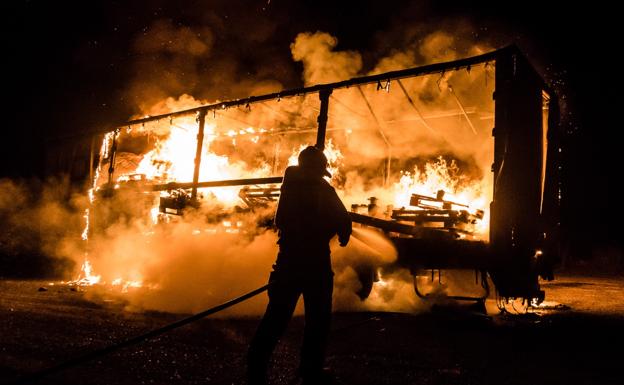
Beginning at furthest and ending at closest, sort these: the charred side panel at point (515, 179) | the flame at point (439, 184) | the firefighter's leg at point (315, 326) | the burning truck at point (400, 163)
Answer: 1. the flame at point (439, 184)
2. the burning truck at point (400, 163)
3. the charred side panel at point (515, 179)
4. the firefighter's leg at point (315, 326)

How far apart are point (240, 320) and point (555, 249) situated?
5.21 metres

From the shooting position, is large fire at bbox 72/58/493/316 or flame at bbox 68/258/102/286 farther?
flame at bbox 68/258/102/286

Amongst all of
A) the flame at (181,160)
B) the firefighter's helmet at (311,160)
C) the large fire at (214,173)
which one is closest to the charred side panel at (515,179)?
the firefighter's helmet at (311,160)

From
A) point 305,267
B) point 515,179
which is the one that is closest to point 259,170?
point 515,179

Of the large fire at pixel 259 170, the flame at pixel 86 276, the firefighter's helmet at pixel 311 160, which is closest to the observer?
the firefighter's helmet at pixel 311 160

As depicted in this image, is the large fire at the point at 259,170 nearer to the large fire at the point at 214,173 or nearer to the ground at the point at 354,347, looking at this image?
the large fire at the point at 214,173

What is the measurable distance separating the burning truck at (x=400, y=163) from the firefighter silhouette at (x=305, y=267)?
9.58 feet

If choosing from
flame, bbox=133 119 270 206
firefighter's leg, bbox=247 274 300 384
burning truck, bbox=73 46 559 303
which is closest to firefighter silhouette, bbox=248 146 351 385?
firefighter's leg, bbox=247 274 300 384

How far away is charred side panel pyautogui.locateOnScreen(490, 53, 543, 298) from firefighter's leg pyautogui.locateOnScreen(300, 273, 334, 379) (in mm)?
3147

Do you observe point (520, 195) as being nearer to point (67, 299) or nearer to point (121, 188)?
point (67, 299)

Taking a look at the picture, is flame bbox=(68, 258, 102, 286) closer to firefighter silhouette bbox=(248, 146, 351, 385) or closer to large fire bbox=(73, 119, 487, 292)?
large fire bbox=(73, 119, 487, 292)

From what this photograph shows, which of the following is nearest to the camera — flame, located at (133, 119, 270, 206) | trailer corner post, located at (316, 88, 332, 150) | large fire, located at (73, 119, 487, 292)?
trailer corner post, located at (316, 88, 332, 150)

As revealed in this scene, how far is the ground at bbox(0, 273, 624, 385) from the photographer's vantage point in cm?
352

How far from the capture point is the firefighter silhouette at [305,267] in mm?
3070
